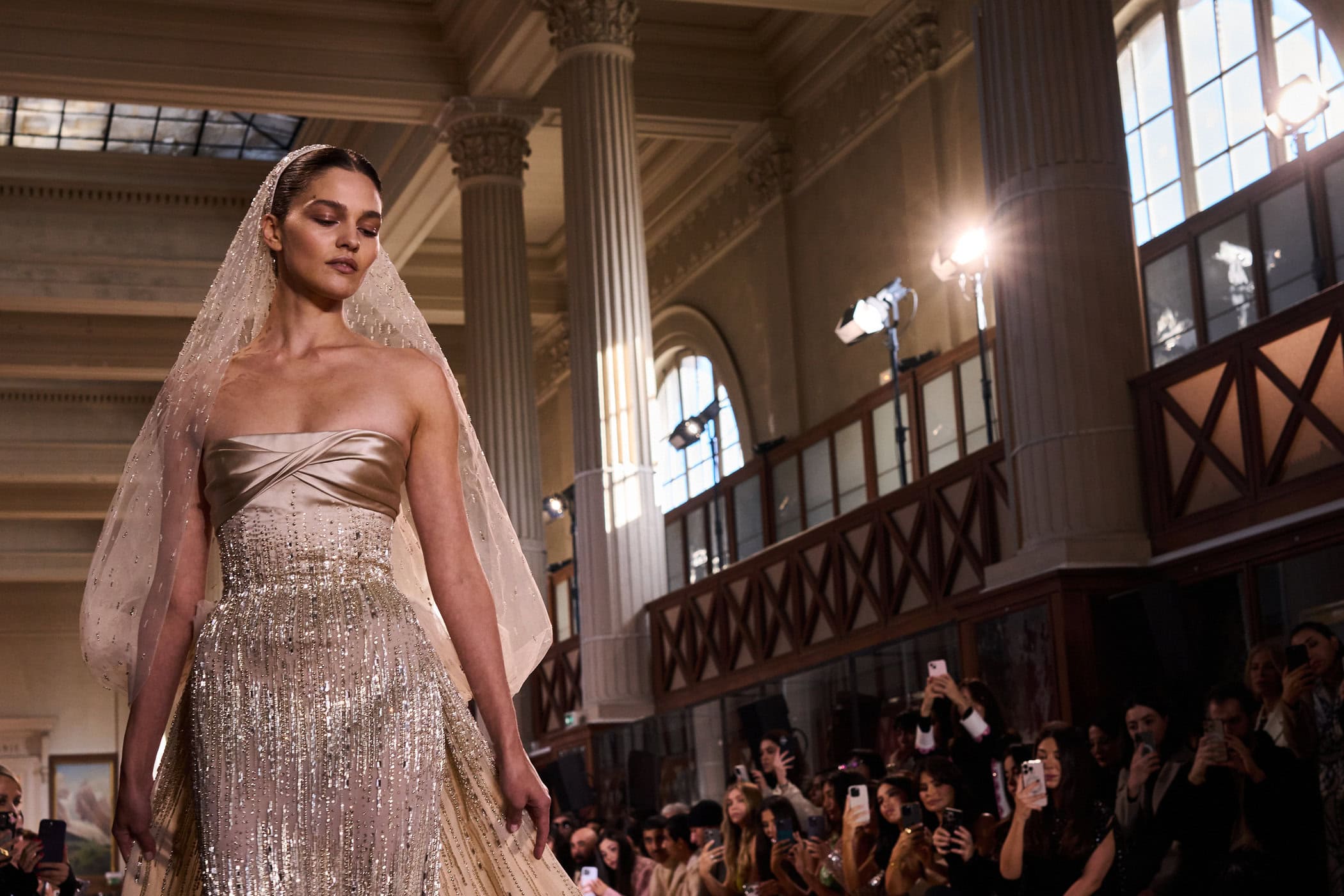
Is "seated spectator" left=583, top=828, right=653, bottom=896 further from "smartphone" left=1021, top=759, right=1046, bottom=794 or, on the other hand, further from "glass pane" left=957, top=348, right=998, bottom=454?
"glass pane" left=957, top=348, right=998, bottom=454

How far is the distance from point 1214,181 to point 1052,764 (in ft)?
29.8

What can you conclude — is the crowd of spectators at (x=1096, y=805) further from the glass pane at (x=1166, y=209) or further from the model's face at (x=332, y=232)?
the glass pane at (x=1166, y=209)

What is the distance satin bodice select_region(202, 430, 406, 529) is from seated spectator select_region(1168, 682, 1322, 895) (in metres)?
4.75

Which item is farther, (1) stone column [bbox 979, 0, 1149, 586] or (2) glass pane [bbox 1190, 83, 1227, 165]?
(2) glass pane [bbox 1190, 83, 1227, 165]

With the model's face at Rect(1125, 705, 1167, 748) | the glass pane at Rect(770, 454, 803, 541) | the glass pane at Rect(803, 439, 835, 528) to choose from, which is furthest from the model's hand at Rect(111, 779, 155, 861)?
the glass pane at Rect(770, 454, 803, 541)

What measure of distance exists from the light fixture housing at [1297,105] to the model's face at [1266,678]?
21.0ft

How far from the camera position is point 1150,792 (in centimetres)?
765

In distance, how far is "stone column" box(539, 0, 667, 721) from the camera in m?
18.3

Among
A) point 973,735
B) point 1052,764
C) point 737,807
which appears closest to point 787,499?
point 737,807

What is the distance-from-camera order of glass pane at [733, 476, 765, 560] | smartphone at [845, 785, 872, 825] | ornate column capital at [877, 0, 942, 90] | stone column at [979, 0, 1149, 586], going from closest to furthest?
1. smartphone at [845, 785, 872, 825]
2. stone column at [979, 0, 1149, 586]
3. ornate column capital at [877, 0, 942, 90]
4. glass pane at [733, 476, 765, 560]

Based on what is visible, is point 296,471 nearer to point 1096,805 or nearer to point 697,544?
point 1096,805

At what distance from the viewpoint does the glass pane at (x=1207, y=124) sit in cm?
1579

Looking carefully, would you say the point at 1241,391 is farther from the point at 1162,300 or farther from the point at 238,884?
the point at 238,884

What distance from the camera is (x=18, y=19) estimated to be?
2062 cm
